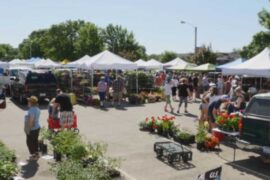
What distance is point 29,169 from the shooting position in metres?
8.34

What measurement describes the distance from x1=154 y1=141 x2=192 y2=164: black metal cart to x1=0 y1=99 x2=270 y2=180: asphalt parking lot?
200mm

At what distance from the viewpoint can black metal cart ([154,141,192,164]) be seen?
8.93m

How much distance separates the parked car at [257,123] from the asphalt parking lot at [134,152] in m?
0.72

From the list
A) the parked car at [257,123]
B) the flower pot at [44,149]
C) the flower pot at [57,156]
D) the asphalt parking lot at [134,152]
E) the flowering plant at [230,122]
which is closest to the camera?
the asphalt parking lot at [134,152]

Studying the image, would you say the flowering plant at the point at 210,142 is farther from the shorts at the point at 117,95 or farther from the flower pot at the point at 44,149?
the shorts at the point at 117,95

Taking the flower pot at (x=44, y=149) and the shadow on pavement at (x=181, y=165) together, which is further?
the flower pot at (x=44, y=149)

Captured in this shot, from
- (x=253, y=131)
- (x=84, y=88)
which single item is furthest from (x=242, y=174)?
(x=84, y=88)

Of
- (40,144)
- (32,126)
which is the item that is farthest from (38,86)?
(32,126)

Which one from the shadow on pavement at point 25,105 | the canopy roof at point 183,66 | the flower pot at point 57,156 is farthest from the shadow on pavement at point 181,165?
the canopy roof at point 183,66

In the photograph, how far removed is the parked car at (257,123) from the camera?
8.34 meters

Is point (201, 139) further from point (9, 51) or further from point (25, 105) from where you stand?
point (9, 51)

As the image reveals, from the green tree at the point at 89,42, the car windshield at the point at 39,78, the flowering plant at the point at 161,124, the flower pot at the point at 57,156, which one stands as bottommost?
the flower pot at the point at 57,156

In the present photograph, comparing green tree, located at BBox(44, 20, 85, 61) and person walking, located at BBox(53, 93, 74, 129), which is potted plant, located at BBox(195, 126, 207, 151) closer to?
person walking, located at BBox(53, 93, 74, 129)

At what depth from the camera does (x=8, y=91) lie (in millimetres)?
25750
